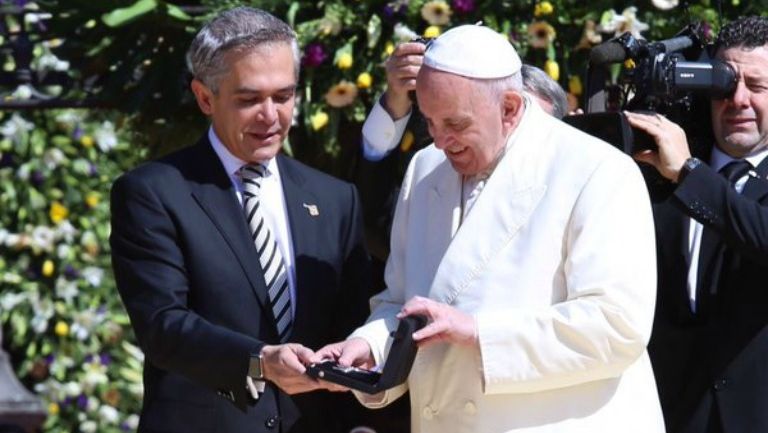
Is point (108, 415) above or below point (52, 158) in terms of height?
below

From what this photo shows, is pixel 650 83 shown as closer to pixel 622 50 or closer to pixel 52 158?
pixel 622 50

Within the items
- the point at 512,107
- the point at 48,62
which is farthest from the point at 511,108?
the point at 48,62

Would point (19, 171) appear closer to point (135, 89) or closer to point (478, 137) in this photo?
point (135, 89)

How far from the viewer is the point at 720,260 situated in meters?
4.75

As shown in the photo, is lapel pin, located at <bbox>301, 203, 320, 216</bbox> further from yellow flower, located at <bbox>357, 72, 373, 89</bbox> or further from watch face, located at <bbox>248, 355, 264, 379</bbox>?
yellow flower, located at <bbox>357, 72, 373, 89</bbox>

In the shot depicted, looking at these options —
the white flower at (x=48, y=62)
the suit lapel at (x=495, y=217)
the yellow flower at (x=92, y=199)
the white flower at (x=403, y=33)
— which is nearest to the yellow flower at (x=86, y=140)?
the yellow flower at (x=92, y=199)

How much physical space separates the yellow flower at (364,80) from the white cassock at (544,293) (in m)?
1.71

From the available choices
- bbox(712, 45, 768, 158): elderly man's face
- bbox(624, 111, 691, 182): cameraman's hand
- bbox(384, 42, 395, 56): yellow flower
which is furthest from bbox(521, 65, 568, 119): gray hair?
bbox(384, 42, 395, 56): yellow flower

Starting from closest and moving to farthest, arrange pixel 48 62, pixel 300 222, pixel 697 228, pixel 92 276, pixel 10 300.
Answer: pixel 300 222 < pixel 697 228 < pixel 48 62 < pixel 10 300 < pixel 92 276

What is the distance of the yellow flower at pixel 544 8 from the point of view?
5746 millimetres

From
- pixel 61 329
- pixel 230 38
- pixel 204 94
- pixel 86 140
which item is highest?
pixel 230 38

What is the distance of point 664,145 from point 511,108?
69 centimetres

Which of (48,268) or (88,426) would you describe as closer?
(48,268)

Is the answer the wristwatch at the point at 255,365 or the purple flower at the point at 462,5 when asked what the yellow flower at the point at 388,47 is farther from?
the wristwatch at the point at 255,365
